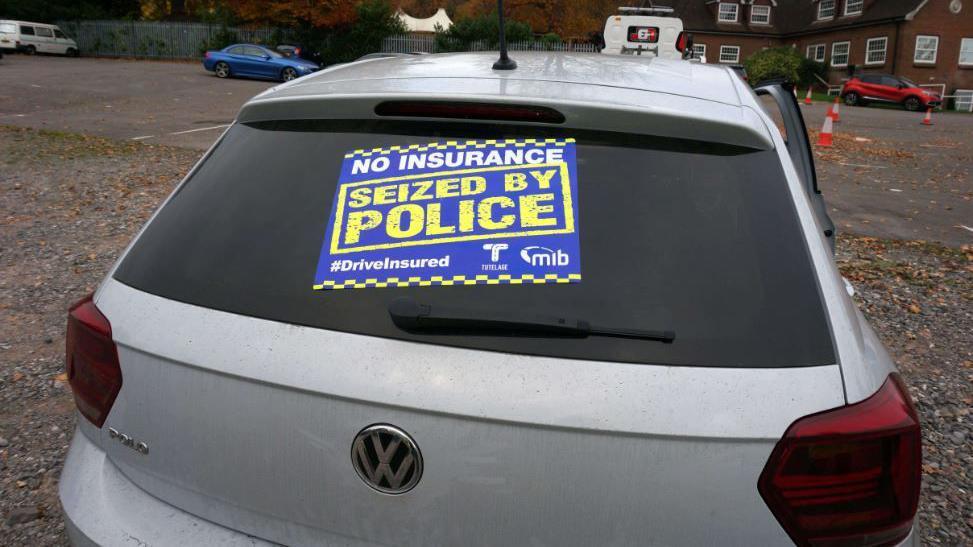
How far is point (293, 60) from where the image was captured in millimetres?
31500

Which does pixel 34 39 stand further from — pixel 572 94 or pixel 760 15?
pixel 760 15

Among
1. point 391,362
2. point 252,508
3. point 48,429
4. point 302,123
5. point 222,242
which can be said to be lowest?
point 48,429

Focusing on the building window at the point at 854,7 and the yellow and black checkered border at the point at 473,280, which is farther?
the building window at the point at 854,7

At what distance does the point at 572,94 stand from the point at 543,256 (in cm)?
50

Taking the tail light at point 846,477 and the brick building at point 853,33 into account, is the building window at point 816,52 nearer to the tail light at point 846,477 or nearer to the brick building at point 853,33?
the brick building at point 853,33

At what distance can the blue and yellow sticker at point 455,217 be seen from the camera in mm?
1589

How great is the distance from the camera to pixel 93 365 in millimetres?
1825

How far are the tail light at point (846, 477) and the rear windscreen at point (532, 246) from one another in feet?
0.46

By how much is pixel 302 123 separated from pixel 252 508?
983 millimetres

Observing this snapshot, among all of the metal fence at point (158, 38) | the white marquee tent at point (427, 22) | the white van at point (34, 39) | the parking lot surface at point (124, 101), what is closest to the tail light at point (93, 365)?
the parking lot surface at point (124, 101)

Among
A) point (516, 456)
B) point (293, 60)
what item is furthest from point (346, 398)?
point (293, 60)

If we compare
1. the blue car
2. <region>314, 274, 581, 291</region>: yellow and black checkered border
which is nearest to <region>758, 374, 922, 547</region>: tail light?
<region>314, 274, 581, 291</region>: yellow and black checkered border

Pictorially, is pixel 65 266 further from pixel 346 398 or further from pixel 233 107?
pixel 233 107

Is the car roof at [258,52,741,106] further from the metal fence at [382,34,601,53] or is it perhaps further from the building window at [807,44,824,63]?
the building window at [807,44,824,63]
